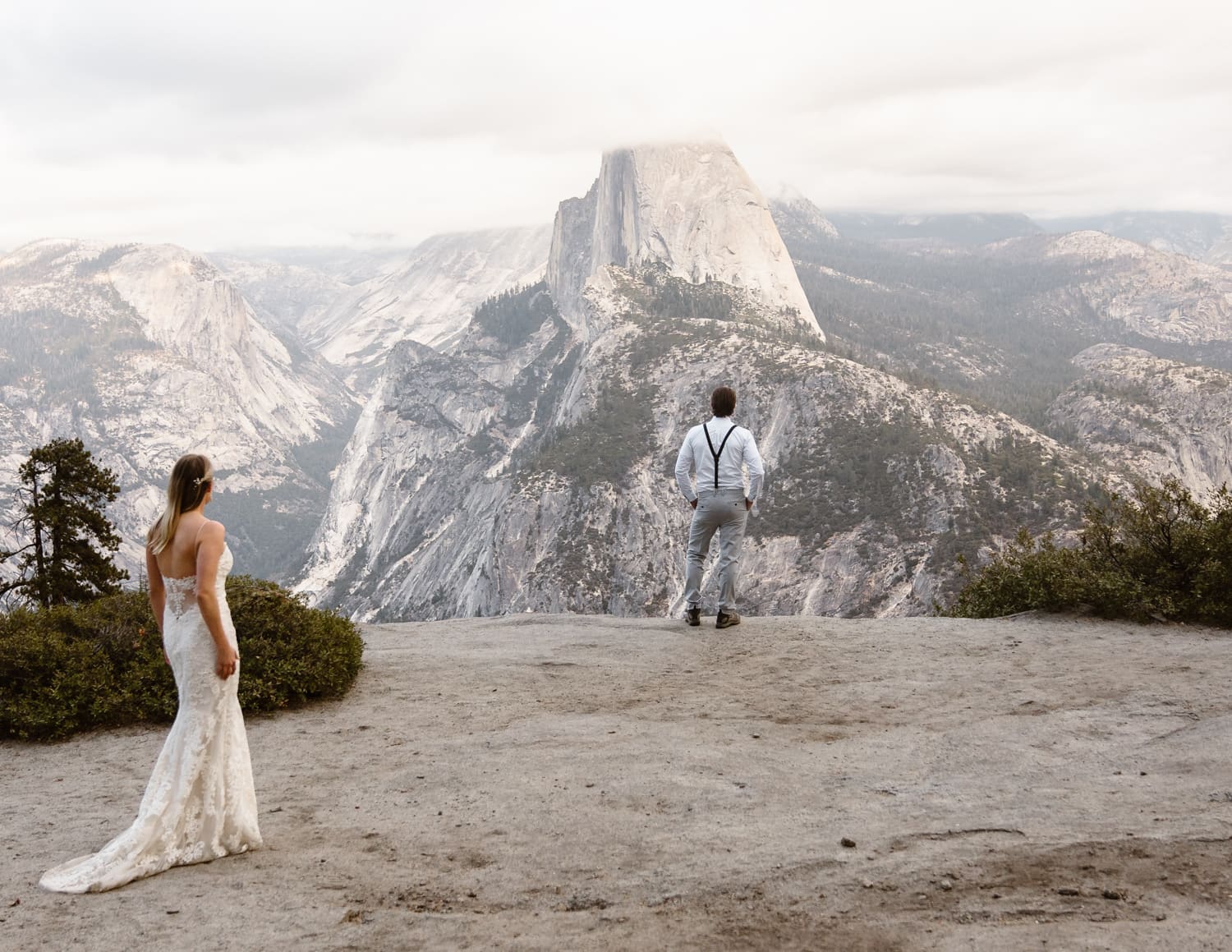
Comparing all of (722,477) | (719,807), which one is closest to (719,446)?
(722,477)

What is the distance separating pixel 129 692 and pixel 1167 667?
13551mm

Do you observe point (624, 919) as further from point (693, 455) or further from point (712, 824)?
point (693, 455)

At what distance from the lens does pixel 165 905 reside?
654 centimetres

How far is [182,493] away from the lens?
6984 millimetres

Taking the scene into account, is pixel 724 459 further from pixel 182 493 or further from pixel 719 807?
pixel 182 493

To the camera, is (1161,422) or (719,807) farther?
(1161,422)

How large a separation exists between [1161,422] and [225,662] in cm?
15485

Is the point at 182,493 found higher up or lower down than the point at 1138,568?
higher up

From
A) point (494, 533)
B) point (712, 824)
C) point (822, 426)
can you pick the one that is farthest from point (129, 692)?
point (494, 533)

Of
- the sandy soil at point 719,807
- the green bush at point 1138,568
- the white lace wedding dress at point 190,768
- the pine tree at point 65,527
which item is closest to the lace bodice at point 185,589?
the white lace wedding dress at point 190,768

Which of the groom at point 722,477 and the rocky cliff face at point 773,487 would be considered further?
the rocky cliff face at point 773,487

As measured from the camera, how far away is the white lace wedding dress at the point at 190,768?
7125 mm

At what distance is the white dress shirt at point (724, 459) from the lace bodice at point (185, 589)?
7.99 m

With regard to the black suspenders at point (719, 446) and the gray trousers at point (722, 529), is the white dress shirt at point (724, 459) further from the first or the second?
the gray trousers at point (722, 529)
